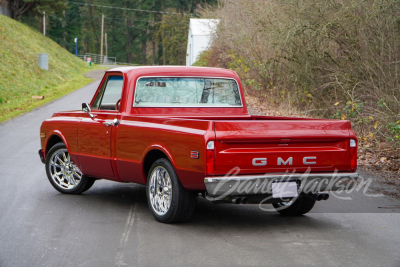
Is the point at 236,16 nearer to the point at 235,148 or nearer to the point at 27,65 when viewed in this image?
the point at 27,65

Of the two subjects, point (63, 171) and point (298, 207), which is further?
point (63, 171)

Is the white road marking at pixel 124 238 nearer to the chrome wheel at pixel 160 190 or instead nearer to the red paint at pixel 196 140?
the chrome wheel at pixel 160 190

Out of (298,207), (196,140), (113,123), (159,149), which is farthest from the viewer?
(113,123)

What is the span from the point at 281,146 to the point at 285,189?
47cm

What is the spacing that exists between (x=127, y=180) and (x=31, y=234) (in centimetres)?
163

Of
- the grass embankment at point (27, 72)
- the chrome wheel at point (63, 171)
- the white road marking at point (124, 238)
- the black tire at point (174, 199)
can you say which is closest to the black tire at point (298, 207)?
the black tire at point (174, 199)

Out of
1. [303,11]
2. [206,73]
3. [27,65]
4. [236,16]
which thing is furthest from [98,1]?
[206,73]

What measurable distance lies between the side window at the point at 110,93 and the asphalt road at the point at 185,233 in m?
1.38

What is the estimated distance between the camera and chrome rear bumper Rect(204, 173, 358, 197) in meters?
5.58

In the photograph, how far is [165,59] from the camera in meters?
91.1

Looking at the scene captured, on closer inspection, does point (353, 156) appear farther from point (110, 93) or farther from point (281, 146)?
point (110, 93)

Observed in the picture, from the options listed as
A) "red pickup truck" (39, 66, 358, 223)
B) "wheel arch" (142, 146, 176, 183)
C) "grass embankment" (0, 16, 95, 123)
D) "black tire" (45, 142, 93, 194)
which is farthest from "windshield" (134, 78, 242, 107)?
"grass embankment" (0, 16, 95, 123)

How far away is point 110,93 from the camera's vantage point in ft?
25.5

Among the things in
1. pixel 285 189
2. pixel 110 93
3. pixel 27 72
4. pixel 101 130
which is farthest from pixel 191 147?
pixel 27 72
